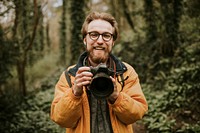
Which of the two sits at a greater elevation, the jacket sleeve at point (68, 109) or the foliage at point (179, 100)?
the jacket sleeve at point (68, 109)

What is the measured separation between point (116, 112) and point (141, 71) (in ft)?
30.4

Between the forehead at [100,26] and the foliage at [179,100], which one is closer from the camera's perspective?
the forehead at [100,26]

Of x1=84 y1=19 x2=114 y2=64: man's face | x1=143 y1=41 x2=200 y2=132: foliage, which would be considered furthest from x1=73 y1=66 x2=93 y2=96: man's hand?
x1=143 y1=41 x2=200 y2=132: foliage

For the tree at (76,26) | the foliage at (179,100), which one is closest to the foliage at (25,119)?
the foliage at (179,100)

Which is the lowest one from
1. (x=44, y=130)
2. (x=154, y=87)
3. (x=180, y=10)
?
(x=44, y=130)

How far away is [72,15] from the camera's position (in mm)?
14477

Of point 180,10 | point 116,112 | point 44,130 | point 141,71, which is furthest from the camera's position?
point 141,71

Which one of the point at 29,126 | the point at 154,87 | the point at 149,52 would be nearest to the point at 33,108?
the point at 29,126

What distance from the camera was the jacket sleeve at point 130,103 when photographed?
2.29m

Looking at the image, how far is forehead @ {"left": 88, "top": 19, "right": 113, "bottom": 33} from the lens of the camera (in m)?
2.47

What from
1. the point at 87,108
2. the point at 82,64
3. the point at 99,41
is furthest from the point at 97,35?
the point at 87,108

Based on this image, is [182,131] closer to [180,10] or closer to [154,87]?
[154,87]

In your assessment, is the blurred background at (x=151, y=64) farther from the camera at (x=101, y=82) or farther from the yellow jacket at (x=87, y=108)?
the camera at (x=101, y=82)

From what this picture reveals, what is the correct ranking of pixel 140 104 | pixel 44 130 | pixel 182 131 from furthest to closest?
pixel 44 130 < pixel 182 131 < pixel 140 104
